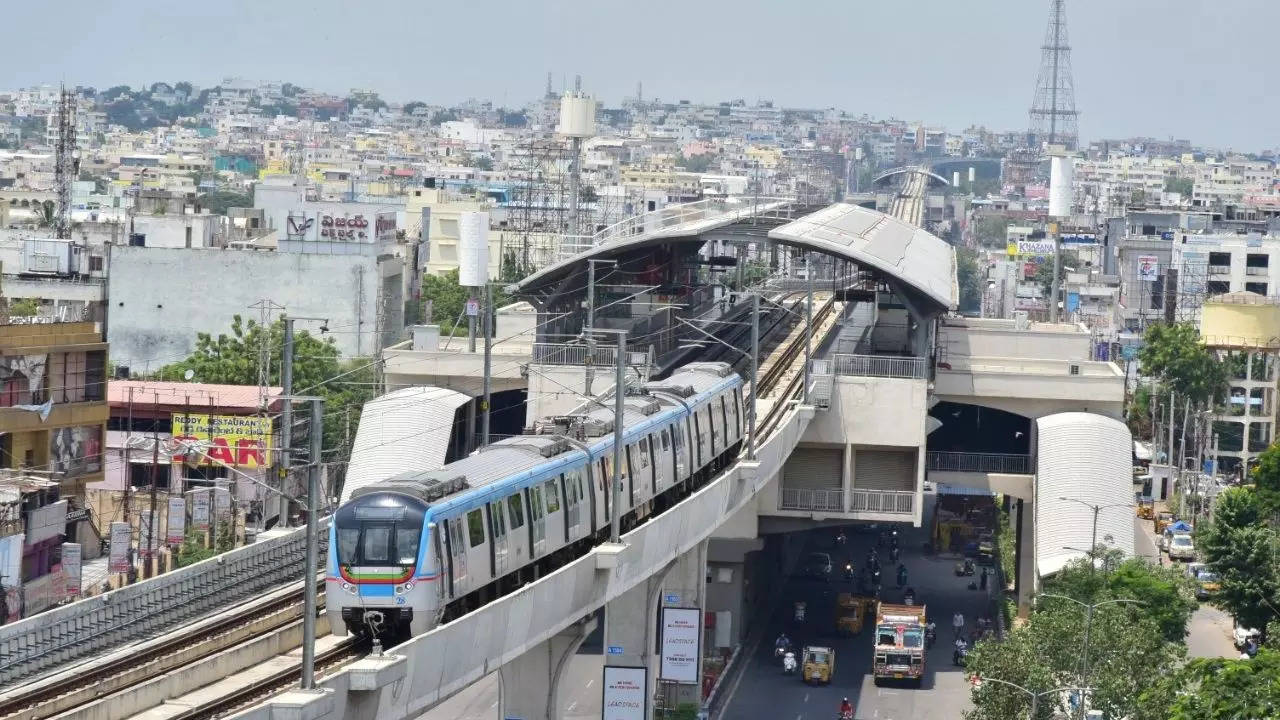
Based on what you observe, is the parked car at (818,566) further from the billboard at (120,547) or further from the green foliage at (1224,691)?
the green foliage at (1224,691)

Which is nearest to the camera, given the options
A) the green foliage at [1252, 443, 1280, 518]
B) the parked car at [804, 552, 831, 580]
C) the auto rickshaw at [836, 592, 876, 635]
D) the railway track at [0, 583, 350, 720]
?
the railway track at [0, 583, 350, 720]

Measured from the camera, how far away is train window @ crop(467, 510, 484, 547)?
32.6m

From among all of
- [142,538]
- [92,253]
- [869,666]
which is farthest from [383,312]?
[869,666]

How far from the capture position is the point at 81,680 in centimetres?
2866

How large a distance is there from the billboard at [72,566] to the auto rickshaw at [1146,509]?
43.2 m

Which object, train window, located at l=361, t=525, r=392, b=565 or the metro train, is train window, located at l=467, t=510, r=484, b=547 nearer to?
the metro train

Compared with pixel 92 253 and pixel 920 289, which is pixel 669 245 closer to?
pixel 920 289

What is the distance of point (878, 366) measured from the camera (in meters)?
62.0

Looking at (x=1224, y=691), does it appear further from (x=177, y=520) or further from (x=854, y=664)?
(x=177, y=520)

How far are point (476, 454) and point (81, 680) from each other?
8949mm

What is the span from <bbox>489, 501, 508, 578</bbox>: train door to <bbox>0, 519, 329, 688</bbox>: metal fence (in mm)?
3117

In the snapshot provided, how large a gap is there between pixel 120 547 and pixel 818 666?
1592 centimetres

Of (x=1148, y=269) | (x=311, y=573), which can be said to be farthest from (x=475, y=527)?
(x=1148, y=269)

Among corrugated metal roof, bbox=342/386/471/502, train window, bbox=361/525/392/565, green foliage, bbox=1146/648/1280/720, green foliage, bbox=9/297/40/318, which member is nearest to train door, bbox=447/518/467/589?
train window, bbox=361/525/392/565
